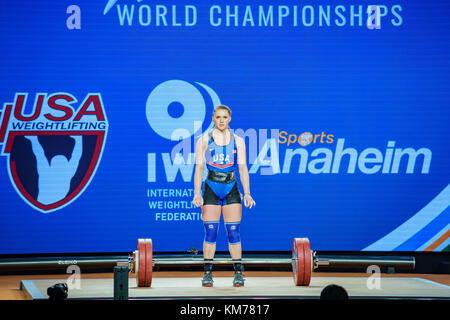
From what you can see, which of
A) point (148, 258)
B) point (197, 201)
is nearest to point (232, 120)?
point (197, 201)

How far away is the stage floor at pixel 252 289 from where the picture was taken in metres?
4.86

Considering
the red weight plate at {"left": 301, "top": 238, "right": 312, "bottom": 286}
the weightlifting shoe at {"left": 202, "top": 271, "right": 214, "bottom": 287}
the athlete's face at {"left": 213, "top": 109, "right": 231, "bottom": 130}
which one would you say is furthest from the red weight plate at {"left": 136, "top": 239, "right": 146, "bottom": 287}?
the red weight plate at {"left": 301, "top": 238, "right": 312, "bottom": 286}

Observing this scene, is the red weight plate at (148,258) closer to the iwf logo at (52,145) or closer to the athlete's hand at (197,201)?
the athlete's hand at (197,201)

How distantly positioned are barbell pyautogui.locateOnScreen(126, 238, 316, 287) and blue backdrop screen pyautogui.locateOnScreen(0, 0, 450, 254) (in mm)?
1549

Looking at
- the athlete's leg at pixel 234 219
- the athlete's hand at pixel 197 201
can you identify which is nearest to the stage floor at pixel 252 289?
the athlete's leg at pixel 234 219

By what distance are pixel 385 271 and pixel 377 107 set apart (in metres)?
1.90

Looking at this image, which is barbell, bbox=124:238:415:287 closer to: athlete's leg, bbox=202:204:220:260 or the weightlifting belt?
athlete's leg, bbox=202:204:220:260

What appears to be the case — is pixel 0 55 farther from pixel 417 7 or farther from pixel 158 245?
pixel 417 7

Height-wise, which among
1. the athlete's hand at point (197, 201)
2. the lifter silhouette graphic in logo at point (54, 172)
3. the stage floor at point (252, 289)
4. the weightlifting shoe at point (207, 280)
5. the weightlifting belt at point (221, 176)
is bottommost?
the stage floor at point (252, 289)

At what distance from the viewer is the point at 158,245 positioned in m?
6.94

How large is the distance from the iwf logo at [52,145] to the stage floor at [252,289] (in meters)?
1.16
